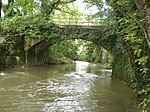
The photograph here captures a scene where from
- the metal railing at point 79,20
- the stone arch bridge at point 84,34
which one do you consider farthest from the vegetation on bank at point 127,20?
the stone arch bridge at point 84,34

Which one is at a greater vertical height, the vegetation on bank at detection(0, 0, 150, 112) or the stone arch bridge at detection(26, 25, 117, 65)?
the stone arch bridge at detection(26, 25, 117, 65)

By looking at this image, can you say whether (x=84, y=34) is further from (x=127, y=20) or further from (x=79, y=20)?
(x=127, y=20)

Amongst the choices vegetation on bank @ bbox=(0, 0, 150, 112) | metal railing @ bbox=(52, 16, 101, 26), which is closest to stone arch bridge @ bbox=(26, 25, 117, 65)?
metal railing @ bbox=(52, 16, 101, 26)

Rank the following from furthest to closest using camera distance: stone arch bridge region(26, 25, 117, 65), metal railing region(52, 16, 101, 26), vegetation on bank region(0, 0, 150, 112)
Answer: stone arch bridge region(26, 25, 117, 65) < metal railing region(52, 16, 101, 26) < vegetation on bank region(0, 0, 150, 112)

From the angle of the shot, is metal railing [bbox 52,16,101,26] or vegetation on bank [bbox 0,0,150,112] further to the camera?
metal railing [bbox 52,16,101,26]

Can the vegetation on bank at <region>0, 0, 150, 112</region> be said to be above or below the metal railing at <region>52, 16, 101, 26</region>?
below

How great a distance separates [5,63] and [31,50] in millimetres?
3565

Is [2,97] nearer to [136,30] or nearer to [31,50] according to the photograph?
[136,30]

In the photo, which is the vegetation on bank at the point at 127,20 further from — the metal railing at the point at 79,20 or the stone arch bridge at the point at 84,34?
the stone arch bridge at the point at 84,34

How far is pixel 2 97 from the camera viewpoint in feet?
24.0

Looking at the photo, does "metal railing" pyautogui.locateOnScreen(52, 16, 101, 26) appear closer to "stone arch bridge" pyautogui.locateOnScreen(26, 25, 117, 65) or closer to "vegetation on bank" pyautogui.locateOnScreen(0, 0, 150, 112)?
"stone arch bridge" pyautogui.locateOnScreen(26, 25, 117, 65)

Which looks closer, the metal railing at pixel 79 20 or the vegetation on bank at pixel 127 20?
the vegetation on bank at pixel 127 20

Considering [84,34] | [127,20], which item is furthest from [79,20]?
[127,20]

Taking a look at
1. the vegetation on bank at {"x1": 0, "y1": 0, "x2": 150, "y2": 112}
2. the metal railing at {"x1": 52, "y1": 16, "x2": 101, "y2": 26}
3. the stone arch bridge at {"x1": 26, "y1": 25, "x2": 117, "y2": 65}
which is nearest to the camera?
the vegetation on bank at {"x1": 0, "y1": 0, "x2": 150, "y2": 112}
